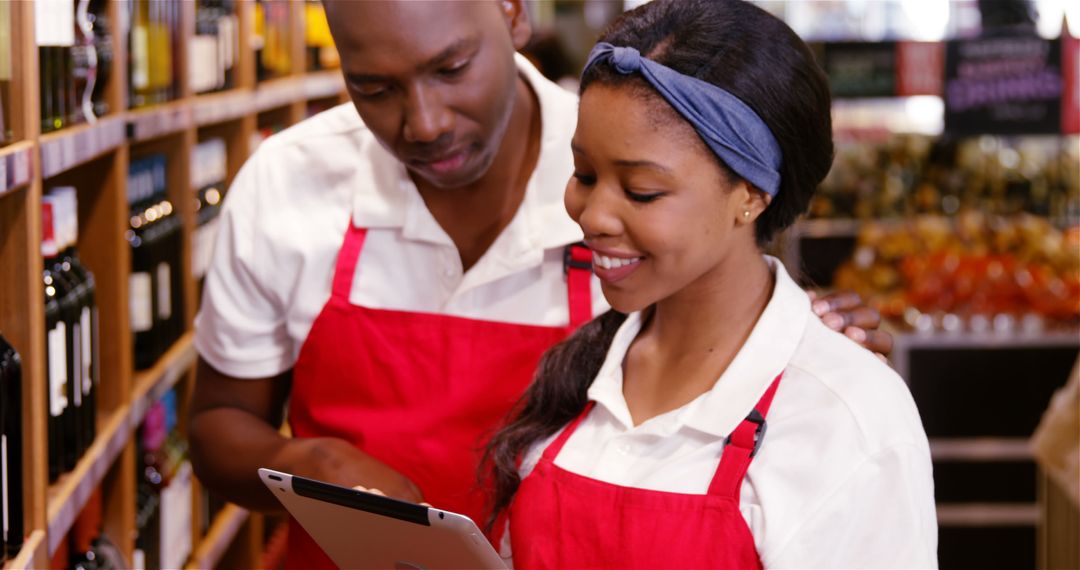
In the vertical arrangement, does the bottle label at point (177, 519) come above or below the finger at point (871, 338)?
below

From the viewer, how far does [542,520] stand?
172 centimetres

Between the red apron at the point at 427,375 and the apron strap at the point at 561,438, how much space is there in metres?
0.27

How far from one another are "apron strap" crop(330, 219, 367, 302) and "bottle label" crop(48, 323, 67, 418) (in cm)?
45

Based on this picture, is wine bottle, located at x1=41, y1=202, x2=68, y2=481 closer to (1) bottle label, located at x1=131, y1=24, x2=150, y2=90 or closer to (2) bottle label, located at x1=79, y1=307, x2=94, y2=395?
(2) bottle label, located at x1=79, y1=307, x2=94, y2=395

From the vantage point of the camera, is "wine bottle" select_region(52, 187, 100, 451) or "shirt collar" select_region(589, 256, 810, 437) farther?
"wine bottle" select_region(52, 187, 100, 451)

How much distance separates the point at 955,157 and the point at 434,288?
13.4 feet

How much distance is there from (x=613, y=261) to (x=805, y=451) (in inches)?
12.1

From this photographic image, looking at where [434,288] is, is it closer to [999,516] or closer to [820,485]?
[820,485]

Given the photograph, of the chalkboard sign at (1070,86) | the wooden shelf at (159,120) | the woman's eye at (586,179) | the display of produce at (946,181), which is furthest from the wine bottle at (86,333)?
the chalkboard sign at (1070,86)

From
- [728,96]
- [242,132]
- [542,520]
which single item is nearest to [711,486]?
[542,520]

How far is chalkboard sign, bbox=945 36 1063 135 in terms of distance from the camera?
17.0 ft

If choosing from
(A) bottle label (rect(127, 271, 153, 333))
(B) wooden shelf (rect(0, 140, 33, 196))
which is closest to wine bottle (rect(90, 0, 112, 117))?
(A) bottle label (rect(127, 271, 153, 333))

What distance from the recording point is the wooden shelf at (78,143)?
2.01m

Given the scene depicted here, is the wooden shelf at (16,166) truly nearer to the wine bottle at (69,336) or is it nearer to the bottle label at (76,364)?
the wine bottle at (69,336)
